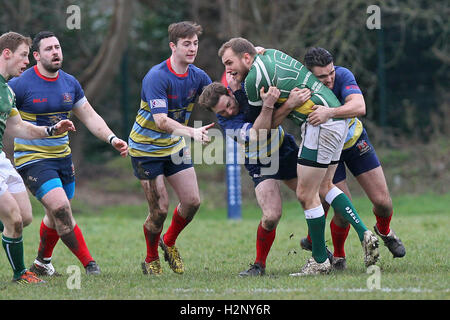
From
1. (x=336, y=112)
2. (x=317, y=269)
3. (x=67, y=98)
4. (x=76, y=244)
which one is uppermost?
(x=67, y=98)

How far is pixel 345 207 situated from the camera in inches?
255

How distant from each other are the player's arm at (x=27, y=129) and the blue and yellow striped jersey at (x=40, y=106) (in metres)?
0.30

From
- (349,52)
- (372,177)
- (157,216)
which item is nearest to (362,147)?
(372,177)

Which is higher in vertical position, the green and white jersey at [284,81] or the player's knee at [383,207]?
the green and white jersey at [284,81]

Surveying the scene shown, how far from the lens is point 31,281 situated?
6.39 metres

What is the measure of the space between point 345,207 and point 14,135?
9.70ft

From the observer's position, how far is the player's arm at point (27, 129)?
6.44 m

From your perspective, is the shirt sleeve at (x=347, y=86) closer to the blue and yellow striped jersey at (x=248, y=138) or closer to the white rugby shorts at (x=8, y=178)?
the blue and yellow striped jersey at (x=248, y=138)

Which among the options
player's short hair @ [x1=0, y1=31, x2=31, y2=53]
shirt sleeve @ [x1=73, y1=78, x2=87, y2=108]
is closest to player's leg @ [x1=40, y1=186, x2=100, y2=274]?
shirt sleeve @ [x1=73, y1=78, x2=87, y2=108]

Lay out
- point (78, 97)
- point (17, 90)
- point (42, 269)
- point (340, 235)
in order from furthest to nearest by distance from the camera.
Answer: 1. point (42, 269)
2. point (78, 97)
3. point (340, 235)
4. point (17, 90)

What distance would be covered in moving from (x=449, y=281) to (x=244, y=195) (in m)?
9.51

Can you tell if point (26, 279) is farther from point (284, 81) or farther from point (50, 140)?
point (284, 81)

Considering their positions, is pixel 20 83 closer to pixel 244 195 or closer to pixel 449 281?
pixel 449 281

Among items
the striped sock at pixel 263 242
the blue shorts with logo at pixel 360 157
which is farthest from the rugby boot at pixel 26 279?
the blue shorts with logo at pixel 360 157
